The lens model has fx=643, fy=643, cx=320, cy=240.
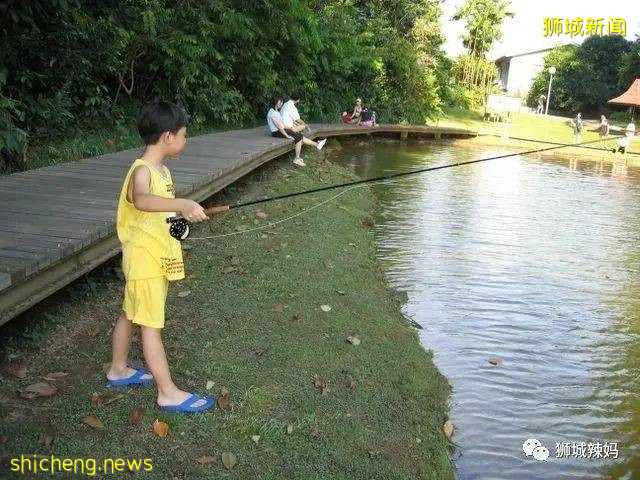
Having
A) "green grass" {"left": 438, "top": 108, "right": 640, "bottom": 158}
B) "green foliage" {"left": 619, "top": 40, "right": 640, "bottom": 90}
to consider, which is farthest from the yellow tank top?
"green foliage" {"left": 619, "top": 40, "right": 640, "bottom": 90}

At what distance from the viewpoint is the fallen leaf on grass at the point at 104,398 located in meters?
3.39

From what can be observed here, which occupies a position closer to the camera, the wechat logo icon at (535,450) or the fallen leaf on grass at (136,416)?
the fallen leaf on grass at (136,416)

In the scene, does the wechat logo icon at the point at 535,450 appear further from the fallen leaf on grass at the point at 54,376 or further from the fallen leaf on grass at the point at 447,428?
the fallen leaf on grass at the point at 54,376

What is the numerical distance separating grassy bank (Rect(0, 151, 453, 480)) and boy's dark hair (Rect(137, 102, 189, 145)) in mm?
1401

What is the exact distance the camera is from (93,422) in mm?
3221

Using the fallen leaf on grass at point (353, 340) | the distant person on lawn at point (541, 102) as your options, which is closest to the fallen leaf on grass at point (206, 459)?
the fallen leaf on grass at point (353, 340)

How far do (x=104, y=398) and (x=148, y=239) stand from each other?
0.91m

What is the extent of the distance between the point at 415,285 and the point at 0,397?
4364mm

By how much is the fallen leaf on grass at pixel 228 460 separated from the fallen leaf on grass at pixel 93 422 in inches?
25.6

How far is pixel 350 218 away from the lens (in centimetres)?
890

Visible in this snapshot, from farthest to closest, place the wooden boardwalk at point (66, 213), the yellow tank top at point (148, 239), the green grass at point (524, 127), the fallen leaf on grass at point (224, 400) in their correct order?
the green grass at point (524, 127) → the wooden boardwalk at point (66, 213) → the fallen leaf on grass at point (224, 400) → the yellow tank top at point (148, 239)

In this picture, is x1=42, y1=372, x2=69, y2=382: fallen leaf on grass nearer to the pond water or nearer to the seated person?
the pond water

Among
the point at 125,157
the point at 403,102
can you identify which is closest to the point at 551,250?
the point at 125,157

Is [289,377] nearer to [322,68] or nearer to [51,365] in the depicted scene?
[51,365]
